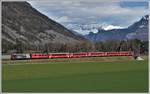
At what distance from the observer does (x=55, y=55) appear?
1975 centimetres

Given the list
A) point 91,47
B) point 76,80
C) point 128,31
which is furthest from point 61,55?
point 128,31

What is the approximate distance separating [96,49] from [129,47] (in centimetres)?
259

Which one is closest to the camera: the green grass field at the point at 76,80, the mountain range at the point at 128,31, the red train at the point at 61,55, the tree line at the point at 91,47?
the mountain range at the point at 128,31

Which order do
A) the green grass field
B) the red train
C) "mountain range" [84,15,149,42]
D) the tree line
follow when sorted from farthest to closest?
the tree line → the red train → the green grass field → "mountain range" [84,15,149,42]

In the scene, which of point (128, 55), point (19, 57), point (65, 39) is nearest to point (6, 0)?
point (19, 57)

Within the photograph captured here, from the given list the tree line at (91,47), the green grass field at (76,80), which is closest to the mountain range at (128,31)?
the green grass field at (76,80)

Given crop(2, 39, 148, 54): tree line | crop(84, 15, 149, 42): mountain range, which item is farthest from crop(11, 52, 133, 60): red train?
crop(84, 15, 149, 42): mountain range

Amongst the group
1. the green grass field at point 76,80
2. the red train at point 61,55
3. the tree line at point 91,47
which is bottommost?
the green grass field at point 76,80

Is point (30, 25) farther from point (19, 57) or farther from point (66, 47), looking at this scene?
point (66, 47)

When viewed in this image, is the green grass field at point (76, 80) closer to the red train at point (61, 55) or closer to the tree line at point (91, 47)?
the red train at point (61, 55)

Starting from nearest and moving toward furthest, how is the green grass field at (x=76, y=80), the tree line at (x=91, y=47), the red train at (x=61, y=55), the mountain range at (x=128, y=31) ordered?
the mountain range at (x=128, y=31)
the green grass field at (x=76, y=80)
the red train at (x=61, y=55)
the tree line at (x=91, y=47)

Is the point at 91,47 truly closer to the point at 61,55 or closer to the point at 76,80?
the point at 61,55

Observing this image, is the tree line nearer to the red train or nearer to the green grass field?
the red train

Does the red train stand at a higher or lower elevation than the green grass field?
higher
